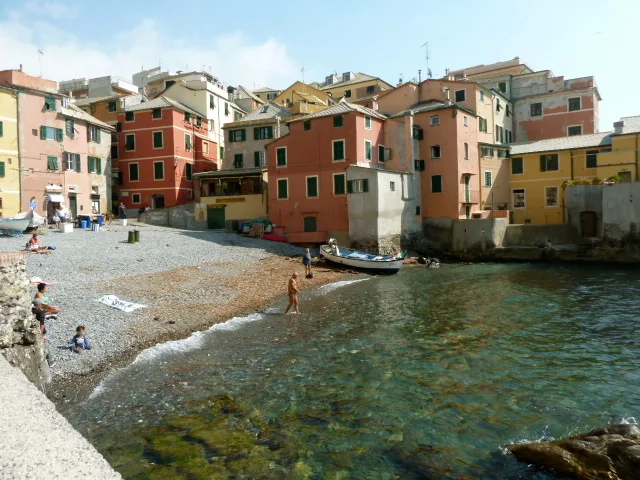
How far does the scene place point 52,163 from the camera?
1801 inches

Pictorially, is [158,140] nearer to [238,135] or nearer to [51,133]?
[238,135]

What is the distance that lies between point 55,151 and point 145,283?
29108mm

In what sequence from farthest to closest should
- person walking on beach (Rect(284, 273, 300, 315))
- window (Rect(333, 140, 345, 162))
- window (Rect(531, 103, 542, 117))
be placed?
1. window (Rect(531, 103, 542, 117))
2. window (Rect(333, 140, 345, 162))
3. person walking on beach (Rect(284, 273, 300, 315))

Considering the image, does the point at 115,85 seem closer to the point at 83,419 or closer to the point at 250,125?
the point at 250,125

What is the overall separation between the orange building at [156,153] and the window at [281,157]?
14.0 m

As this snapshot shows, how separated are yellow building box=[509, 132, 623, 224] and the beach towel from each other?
4206 cm

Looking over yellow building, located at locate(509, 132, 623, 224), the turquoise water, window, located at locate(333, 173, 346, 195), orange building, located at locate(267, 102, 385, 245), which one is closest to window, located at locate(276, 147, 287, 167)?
orange building, located at locate(267, 102, 385, 245)

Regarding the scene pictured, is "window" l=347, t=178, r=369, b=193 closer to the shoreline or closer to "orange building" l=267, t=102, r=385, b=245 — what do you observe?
"orange building" l=267, t=102, r=385, b=245

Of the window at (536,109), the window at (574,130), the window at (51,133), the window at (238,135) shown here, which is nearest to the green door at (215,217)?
the window at (238,135)

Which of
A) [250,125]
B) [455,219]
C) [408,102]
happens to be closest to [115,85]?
[250,125]

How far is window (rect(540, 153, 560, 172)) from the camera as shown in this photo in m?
49.0

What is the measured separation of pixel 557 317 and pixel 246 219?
1391 inches

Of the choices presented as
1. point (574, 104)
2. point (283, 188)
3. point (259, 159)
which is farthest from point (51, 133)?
point (574, 104)

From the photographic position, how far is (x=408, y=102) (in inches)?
2024
